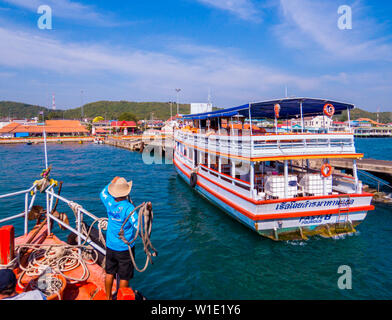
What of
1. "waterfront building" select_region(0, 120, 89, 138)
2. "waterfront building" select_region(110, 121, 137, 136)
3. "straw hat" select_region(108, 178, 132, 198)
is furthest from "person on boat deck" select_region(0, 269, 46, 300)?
"waterfront building" select_region(110, 121, 137, 136)

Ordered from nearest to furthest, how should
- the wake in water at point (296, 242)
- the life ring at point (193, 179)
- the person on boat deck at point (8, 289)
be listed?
the person on boat deck at point (8, 289), the wake in water at point (296, 242), the life ring at point (193, 179)

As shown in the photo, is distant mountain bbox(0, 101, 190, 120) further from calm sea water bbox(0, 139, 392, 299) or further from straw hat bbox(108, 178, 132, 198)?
straw hat bbox(108, 178, 132, 198)

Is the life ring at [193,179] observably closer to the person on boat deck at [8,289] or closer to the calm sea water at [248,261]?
the calm sea water at [248,261]

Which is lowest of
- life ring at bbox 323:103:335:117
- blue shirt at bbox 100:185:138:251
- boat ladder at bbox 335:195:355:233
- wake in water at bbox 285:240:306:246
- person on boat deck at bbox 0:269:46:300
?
wake in water at bbox 285:240:306:246

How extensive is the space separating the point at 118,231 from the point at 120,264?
561mm

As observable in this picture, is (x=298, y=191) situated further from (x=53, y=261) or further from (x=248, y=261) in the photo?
(x=53, y=261)

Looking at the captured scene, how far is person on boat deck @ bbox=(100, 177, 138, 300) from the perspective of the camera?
4.09 metres

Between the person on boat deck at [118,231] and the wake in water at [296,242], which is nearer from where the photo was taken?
the person on boat deck at [118,231]

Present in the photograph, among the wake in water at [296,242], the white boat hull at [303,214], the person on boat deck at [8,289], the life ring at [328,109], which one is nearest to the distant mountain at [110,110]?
the life ring at [328,109]

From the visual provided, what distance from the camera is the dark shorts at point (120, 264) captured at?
4203 mm

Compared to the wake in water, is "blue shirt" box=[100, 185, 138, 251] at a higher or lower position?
higher

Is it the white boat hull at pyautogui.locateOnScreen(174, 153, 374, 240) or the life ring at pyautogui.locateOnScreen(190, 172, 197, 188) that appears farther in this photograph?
the life ring at pyautogui.locateOnScreen(190, 172, 197, 188)

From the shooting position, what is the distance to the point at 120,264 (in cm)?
422
